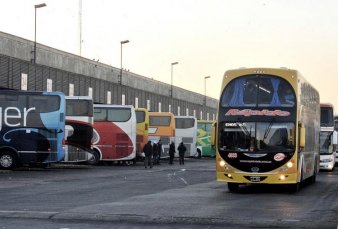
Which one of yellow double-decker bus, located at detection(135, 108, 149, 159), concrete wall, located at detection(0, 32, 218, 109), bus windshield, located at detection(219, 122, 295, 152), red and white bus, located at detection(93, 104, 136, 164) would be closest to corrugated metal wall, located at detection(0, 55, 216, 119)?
concrete wall, located at detection(0, 32, 218, 109)

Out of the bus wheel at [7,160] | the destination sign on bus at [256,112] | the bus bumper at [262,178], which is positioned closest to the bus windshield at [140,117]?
the bus wheel at [7,160]

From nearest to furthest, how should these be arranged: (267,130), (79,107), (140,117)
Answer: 1. (267,130)
2. (79,107)
3. (140,117)

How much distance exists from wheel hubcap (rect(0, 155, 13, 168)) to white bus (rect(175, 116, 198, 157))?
26143 millimetres

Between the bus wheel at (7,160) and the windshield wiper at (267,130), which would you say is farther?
the bus wheel at (7,160)

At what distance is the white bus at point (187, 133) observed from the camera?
200 feet

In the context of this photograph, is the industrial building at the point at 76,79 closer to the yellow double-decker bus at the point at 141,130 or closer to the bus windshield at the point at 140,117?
the bus windshield at the point at 140,117

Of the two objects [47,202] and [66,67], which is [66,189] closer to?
[47,202]

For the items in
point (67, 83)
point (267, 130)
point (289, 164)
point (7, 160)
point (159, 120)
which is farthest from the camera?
point (67, 83)

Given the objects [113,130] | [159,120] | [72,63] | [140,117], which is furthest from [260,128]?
[72,63]

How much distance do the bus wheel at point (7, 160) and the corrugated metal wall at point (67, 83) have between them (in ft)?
36.0

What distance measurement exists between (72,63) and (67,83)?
3.01 meters

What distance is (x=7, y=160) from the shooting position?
1416 inches

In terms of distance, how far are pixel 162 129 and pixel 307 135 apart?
31033 millimetres

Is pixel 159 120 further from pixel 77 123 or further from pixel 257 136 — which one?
pixel 257 136
